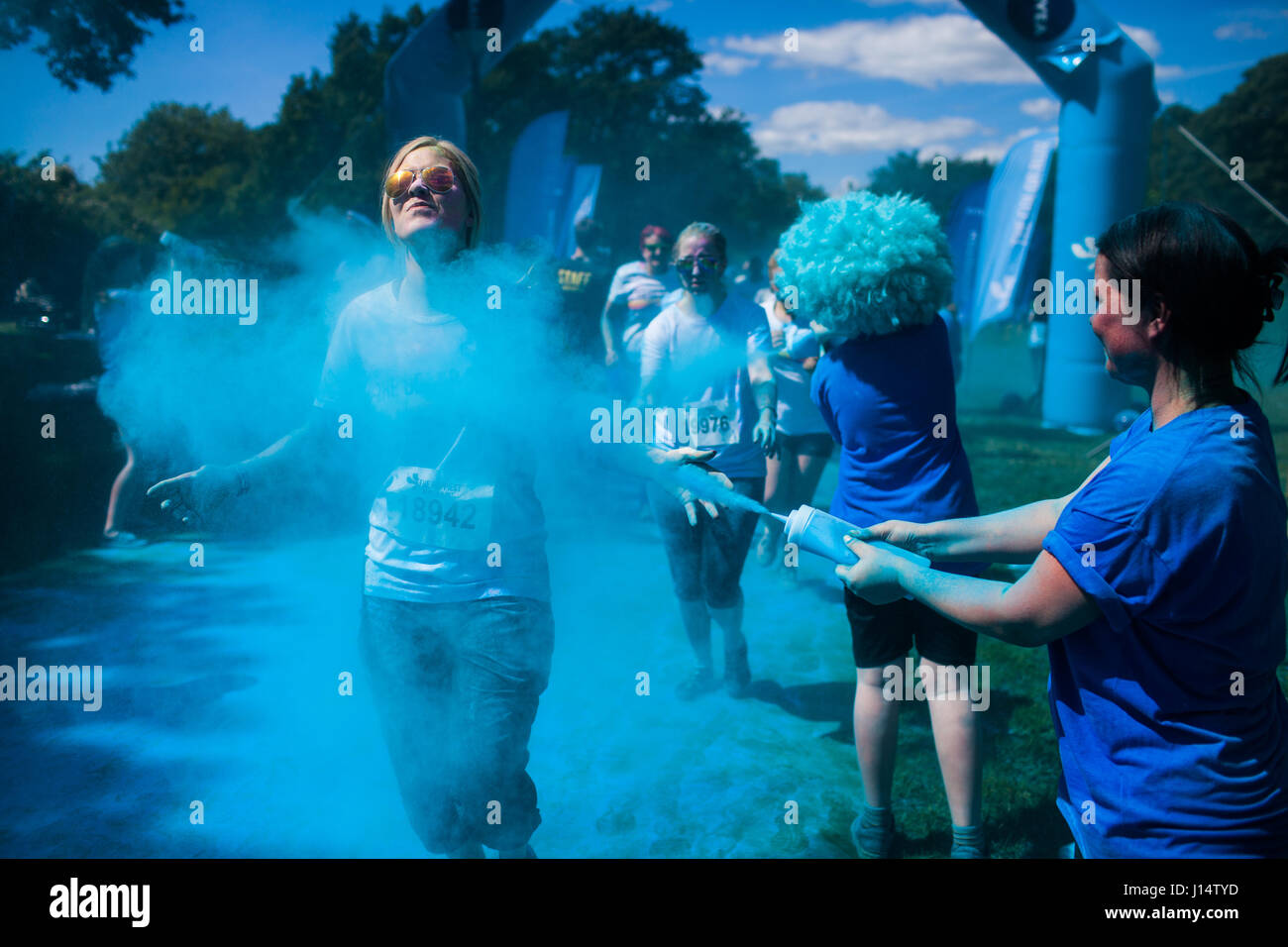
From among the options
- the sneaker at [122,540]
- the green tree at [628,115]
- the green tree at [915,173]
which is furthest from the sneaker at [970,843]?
the green tree at [915,173]

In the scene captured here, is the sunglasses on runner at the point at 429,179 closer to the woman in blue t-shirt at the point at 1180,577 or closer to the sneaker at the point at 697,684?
the woman in blue t-shirt at the point at 1180,577

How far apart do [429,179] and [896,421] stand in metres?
1.57

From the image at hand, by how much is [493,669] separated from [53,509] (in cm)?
582

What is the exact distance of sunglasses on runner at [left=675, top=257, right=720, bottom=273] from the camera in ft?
13.5

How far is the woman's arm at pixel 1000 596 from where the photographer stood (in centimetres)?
158

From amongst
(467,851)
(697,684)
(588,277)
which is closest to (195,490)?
(467,851)

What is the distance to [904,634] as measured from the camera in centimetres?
287

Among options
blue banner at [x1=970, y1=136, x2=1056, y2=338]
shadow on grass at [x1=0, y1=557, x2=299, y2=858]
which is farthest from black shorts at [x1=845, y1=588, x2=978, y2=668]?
blue banner at [x1=970, y1=136, x2=1056, y2=338]

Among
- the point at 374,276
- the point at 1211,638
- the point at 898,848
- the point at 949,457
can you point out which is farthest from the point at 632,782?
the point at 374,276

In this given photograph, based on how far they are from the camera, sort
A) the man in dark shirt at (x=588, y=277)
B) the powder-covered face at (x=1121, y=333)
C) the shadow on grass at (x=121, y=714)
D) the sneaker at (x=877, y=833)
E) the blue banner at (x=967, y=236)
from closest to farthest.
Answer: the powder-covered face at (x=1121, y=333)
the sneaker at (x=877, y=833)
the shadow on grass at (x=121, y=714)
the man in dark shirt at (x=588, y=277)
the blue banner at (x=967, y=236)

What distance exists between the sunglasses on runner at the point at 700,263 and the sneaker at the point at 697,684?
1946 mm

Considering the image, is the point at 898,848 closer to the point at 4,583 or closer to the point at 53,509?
the point at 4,583

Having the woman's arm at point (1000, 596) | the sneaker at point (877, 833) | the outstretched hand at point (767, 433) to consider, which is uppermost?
the outstretched hand at point (767, 433)

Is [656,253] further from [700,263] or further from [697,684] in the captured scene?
[697,684]
